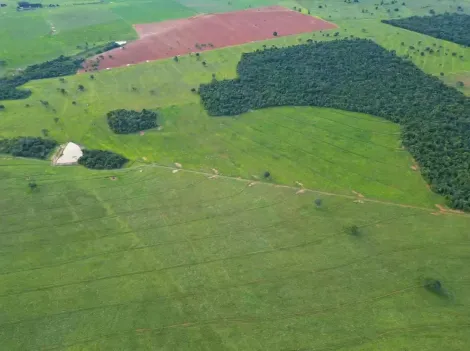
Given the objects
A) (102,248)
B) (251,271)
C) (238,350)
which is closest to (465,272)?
(251,271)

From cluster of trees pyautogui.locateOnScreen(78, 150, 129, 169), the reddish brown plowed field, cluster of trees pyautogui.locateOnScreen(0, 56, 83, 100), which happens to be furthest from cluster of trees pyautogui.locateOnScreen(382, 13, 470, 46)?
cluster of trees pyautogui.locateOnScreen(78, 150, 129, 169)

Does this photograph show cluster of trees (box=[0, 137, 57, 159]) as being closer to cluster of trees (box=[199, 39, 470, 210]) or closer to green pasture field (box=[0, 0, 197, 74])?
cluster of trees (box=[199, 39, 470, 210])

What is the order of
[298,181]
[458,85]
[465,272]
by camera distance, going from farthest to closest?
1. [458,85]
2. [298,181]
3. [465,272]

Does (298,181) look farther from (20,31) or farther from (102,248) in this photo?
(20,31)

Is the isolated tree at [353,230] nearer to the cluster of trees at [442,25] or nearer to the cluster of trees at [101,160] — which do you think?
the cluster of trees at [101,160]

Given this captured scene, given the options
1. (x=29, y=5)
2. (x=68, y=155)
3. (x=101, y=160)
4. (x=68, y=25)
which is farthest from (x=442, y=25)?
(x=29, y=5)

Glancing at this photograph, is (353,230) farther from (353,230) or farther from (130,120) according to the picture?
(130,120)
